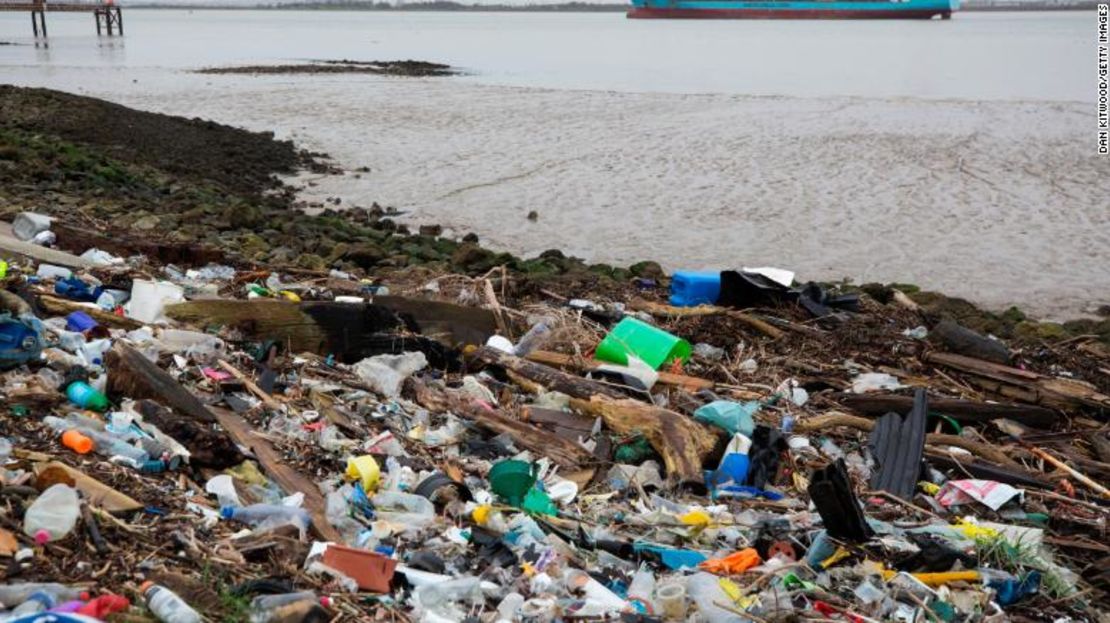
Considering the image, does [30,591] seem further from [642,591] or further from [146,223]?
[146,223]

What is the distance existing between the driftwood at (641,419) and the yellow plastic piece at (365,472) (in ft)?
4.65

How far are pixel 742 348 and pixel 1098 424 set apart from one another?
2.14 metres

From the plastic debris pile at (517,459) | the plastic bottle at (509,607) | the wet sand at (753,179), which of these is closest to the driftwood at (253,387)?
the plastic debris pile at (517,459)

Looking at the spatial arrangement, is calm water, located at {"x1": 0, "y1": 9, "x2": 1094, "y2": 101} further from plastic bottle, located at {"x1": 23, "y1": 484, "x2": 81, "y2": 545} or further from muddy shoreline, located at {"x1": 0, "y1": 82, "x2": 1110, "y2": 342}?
plastic bottle, located at {"x1": 23, "y1": 484, "x2": 81, "y2": 545}

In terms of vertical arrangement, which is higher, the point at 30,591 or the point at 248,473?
the point at 30,591

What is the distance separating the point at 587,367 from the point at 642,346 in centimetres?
50

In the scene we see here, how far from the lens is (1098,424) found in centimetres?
588

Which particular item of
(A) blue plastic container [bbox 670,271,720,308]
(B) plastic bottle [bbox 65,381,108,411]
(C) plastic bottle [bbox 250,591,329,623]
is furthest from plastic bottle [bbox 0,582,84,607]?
(A) blue plastic container [bbox 670,271,720,308]

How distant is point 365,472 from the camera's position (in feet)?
14.4

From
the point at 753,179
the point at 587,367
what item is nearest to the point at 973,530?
the point at 587,367

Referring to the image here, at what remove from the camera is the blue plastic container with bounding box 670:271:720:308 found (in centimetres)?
781

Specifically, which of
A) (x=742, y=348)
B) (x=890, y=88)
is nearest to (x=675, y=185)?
(x=742, y=348)

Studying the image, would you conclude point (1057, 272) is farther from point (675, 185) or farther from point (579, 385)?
point (579, 385)

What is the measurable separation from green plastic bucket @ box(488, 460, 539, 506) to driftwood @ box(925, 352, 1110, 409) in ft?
11.1
